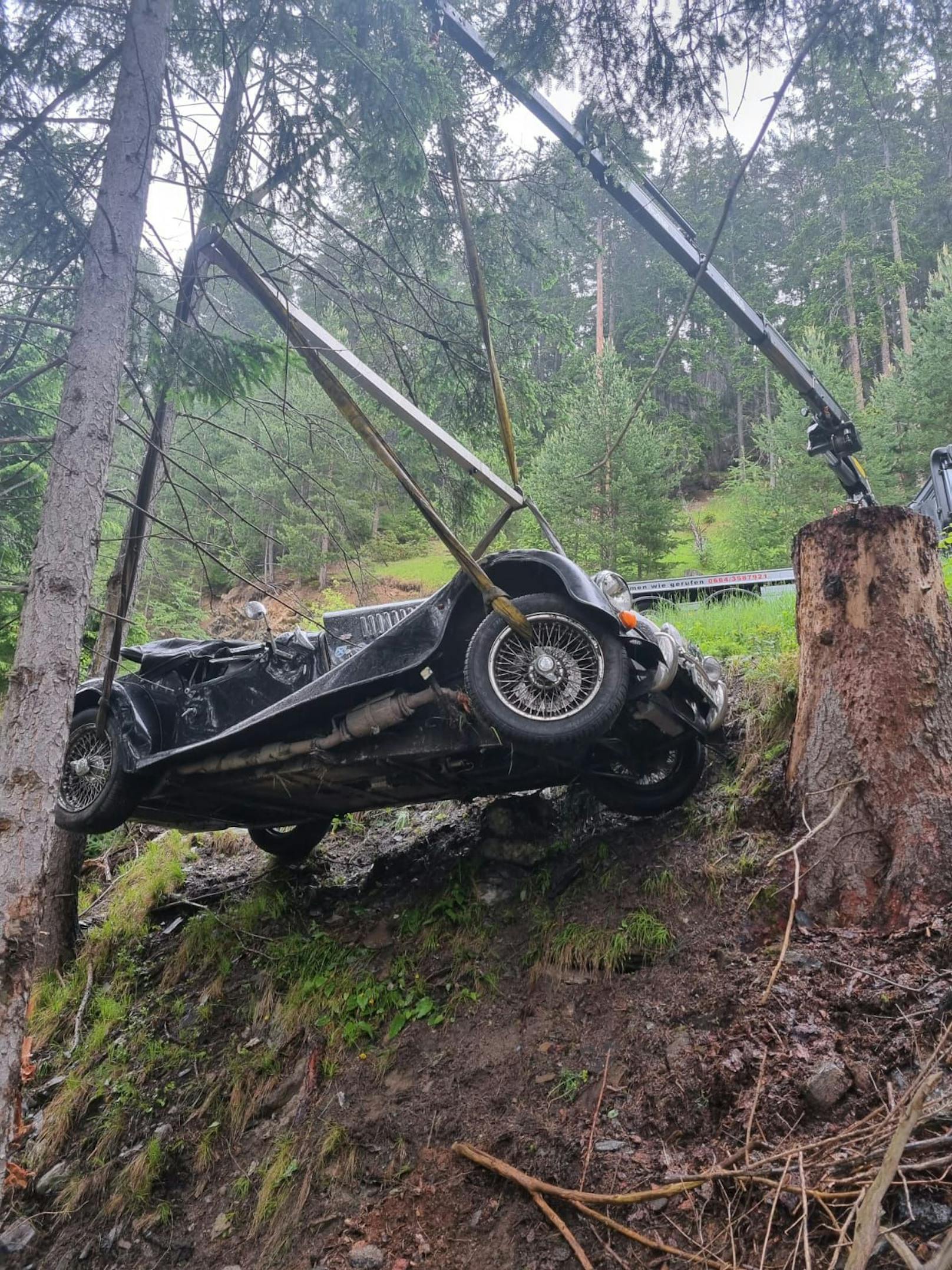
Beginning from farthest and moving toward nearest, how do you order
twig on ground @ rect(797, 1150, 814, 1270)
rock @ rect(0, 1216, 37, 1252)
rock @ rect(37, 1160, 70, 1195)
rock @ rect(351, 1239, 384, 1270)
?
rock @ rect(37, 1160, 70, 1195), rock @ rect(0, 1216, 37, 1252), rock @ rect(351, 1239, 384, 1270), twig on ground @ rect(797, 1150, 814, 1270)

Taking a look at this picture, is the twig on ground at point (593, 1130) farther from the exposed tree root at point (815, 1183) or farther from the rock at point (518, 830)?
the rock at point (518, 830)

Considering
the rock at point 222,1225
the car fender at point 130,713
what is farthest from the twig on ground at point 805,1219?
the car fender at point 130,713

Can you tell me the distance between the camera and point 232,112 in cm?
518

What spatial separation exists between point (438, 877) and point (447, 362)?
425 cm

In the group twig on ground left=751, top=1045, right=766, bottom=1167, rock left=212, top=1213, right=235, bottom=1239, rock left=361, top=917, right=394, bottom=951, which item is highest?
twig on ground left=751, top=1045, right=766, bottom=1167

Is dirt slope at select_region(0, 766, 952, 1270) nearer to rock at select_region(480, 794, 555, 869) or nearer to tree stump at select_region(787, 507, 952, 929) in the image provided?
rock at select_region(480, 794, 555, 869)

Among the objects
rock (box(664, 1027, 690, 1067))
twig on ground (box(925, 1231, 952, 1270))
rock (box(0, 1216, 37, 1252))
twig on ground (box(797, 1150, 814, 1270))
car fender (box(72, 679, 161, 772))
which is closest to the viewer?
twig on ground (box(925, 1231, 952, 1270))

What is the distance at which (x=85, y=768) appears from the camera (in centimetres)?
517

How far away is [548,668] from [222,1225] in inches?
131

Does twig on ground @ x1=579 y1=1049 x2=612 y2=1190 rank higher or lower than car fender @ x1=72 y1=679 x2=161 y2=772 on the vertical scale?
lower

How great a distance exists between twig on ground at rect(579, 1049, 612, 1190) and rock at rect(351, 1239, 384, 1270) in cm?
94

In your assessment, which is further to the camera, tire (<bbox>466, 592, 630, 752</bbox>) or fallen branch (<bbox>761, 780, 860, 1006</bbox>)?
tire (<bbox>466, 592, 630, 752</bbox>)

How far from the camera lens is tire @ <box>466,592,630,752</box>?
139 inches

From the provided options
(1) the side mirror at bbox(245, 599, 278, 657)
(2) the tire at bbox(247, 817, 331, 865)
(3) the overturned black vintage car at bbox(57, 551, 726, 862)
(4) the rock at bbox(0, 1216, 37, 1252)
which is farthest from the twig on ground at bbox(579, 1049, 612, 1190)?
(2) the tire at bbox(247, 817, 331, 865)
